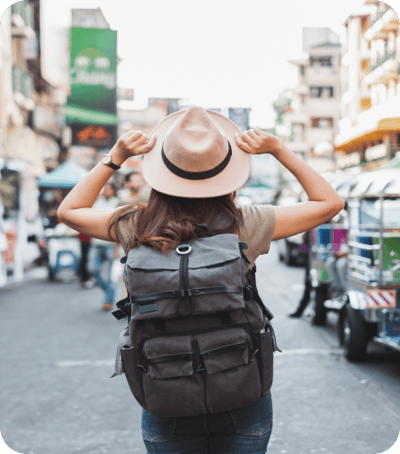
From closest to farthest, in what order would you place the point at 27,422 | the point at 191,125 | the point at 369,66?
the point at 191,125
the point at 27,422
the point at 369,66

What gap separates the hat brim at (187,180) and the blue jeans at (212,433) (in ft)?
2.40

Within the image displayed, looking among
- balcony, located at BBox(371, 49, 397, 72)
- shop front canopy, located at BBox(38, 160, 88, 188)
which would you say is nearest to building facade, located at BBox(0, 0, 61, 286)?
shop front canopy, located at BBox(38, 160, 88, 188)

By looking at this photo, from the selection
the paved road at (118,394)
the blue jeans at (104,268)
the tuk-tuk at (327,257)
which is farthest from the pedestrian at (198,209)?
the blue jeans at (104,268)

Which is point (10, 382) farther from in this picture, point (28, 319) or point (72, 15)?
point (72, 15)

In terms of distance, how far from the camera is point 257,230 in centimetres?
190

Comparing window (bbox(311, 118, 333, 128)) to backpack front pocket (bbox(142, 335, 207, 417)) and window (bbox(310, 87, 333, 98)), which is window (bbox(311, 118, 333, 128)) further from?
backpack front pocket (bbox(142, 335, 207, 417))

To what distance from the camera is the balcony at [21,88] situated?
67.8 feet

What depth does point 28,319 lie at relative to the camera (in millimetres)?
8555

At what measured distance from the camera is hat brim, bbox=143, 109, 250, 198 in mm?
1860

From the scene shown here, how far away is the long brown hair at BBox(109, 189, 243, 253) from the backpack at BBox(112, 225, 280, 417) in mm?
52

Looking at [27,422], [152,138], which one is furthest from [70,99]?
[152,138]

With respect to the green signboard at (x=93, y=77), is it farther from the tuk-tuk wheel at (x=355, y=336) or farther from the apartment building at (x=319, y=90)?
the apartment building at (x=319, y=90)

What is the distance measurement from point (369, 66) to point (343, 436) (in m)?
29.9

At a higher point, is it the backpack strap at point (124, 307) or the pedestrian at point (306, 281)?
the backpack strap at point (124, 307)
